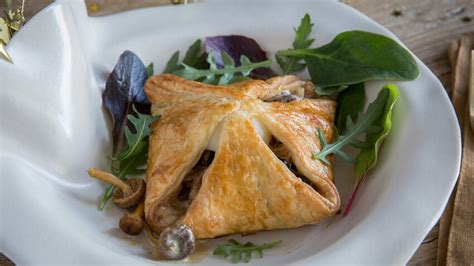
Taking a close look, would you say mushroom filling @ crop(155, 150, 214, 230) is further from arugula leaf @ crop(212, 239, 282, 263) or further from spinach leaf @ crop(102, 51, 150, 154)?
spinach leaf @ crop(102, 51, 150, 154)

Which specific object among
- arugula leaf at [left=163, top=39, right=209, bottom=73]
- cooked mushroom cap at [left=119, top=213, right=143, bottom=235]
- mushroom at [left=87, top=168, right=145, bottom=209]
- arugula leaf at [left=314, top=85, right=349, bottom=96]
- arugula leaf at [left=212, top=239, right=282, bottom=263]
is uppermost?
arugula leaf at [left=163, top=39, right=209, bottom=73]

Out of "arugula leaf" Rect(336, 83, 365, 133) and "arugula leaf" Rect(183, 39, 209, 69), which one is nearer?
"arugula leaf" Rect(336, 83, 365, 133)

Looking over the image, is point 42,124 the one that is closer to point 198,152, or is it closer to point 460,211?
point 198,152

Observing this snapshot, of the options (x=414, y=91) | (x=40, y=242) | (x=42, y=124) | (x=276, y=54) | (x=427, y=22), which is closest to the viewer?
(x=40, y=242)

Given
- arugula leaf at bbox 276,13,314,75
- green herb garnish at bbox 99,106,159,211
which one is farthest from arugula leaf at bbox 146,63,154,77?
arugula leaf at bbox 276,13,314,75

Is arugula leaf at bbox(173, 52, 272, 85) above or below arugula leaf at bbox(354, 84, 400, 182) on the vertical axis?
above

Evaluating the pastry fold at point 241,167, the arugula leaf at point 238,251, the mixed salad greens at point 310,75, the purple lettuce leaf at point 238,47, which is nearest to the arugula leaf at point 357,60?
the mixed salad greens at point 310,75

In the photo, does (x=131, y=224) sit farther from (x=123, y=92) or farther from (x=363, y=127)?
(x=363, y=127)

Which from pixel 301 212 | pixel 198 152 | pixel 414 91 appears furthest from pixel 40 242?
pixel 414 91
